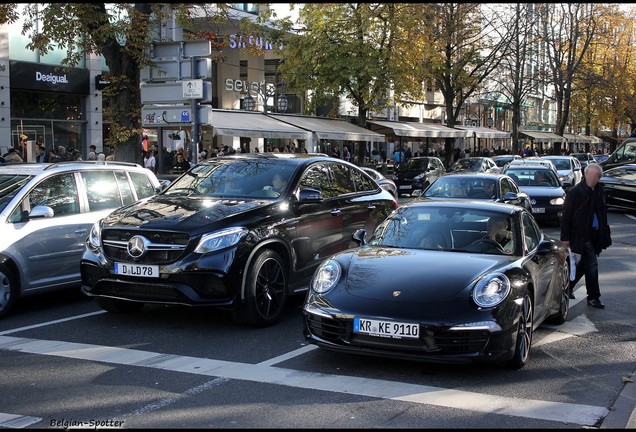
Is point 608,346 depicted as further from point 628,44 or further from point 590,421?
point 628,44

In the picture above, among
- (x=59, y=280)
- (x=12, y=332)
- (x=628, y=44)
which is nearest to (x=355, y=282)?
(x=12, y=332)

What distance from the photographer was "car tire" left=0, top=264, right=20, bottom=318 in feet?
26.2

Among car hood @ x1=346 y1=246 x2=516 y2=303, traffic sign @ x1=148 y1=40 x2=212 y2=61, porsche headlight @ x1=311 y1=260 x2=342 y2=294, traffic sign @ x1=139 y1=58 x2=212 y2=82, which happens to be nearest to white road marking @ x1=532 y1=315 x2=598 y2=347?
car hood @ x1=346 y1=246 x2=516 y2=303

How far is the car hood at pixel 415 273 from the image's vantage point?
228 inches

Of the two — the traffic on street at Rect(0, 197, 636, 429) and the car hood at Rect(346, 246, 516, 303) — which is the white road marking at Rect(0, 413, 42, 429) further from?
the car hood at Rect(346, 246, 516, 303)

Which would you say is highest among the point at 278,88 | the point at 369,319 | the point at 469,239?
the point at 278,88

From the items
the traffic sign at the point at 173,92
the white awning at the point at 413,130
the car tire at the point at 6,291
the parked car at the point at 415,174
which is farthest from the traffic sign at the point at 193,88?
the white awning at the point at 413,130

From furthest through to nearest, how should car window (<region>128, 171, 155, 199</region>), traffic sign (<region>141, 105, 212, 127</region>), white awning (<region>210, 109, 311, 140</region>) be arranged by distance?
white awning (<region>210, 109, 311, 140</region>), traffic sign (<region>141, 105, 212, 127</region>), car window (<region>128, 171, 155, 199</region>)

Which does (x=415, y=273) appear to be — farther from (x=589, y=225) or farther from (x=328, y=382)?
(x=589, y=225)

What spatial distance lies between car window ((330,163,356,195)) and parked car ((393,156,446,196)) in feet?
62.1

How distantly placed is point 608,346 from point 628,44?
199ft

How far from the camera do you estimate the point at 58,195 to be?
29.5 ft

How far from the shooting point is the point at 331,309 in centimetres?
591

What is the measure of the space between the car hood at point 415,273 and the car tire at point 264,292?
46.7 inches
